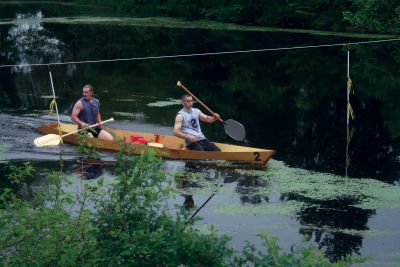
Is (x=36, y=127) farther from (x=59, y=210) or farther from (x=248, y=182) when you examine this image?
(x=59, y=210)

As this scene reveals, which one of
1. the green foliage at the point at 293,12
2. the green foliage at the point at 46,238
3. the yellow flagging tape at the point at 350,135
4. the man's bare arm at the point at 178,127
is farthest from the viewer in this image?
the green foliage at the point at 293,12

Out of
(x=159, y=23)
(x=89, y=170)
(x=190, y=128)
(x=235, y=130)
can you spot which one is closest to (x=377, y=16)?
(x=159, y=23)

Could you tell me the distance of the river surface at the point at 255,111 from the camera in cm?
1208

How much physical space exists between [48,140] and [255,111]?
727 centimetres

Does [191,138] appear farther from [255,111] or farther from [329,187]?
[255,111]

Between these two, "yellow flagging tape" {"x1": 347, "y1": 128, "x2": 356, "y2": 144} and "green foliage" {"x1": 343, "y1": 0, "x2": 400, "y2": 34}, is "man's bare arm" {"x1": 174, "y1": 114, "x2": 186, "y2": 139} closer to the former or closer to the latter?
"yellow flagging tape" {"x1": 347, "y1": 128, "x2": 356, "y2": 144}

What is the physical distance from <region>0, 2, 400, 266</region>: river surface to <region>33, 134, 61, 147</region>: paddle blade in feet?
0.67

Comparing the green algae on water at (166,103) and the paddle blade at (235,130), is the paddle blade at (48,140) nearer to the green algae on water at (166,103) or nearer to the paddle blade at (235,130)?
the paddle blade at (235,130)

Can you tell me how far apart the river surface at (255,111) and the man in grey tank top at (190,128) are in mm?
522

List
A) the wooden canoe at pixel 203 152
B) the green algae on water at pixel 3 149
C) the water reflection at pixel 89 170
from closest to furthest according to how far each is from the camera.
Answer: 1. the water reflection at pixel 89 170
2. the wooden canoe at pixel 203 152
3. the green algae on water at pixel 3 149

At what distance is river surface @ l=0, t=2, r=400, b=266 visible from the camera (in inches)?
476

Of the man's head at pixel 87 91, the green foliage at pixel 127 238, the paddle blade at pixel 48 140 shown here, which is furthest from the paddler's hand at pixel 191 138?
the green foliage at pixel 127 238

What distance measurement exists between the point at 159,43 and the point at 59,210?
30364 mm

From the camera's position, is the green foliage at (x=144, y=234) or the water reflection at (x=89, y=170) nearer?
the green foliage at (x=144, y=234)
